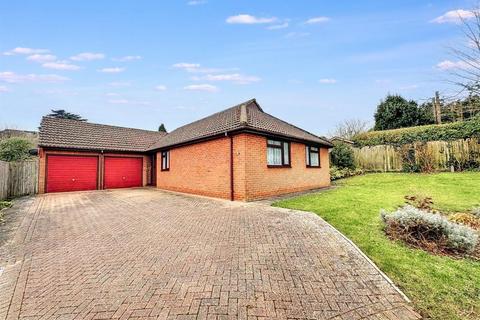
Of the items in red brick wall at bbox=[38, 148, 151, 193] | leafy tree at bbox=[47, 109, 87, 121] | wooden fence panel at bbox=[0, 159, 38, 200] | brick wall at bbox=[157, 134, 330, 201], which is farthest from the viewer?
leafy tree at bbox=[47, 109, 87, 121]

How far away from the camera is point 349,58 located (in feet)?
39.5

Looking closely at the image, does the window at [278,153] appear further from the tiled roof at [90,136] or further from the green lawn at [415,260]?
the tiled roof at [90,136]

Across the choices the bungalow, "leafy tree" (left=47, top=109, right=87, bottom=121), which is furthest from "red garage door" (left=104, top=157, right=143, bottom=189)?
"leafy tree" (left=47, top=109, right=87, bottom=121)

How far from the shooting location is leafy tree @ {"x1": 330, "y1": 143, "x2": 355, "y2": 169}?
1922 cm

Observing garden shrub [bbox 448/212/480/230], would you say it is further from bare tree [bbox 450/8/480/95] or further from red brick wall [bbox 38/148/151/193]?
red brick wall [bbox 38/148/151/193]

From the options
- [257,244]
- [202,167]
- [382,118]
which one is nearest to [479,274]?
[257,244]

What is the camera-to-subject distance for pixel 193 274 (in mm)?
3742

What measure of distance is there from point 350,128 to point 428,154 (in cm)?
2081

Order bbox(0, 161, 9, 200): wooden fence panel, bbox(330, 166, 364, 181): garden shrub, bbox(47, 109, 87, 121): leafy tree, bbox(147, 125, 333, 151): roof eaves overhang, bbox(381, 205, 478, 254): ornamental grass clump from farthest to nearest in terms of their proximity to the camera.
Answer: bbox(47, 109, 87, 121): leafy tree
bbox(330, 166, 364, 181): garden shrub
bbox(0, 161, 9, 200): wooden fence panel
bbox(147, 125, 333, 151): roof eaves overhang
bbox(381, 205, 478, 254): ornamental grass clump

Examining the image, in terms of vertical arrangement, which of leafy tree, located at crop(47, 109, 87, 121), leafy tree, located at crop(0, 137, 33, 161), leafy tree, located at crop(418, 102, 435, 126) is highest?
leafy tree, located at crop(47, 109, 87, 121)

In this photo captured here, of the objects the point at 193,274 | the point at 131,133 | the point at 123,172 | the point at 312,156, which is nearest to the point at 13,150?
the point at 123,172

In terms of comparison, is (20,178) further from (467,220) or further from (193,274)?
(467,220)

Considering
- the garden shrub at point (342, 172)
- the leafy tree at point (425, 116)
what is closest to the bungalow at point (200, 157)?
the garden shrub at point (342, 172)

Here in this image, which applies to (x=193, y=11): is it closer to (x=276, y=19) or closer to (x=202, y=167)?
(x=276, y=19)
